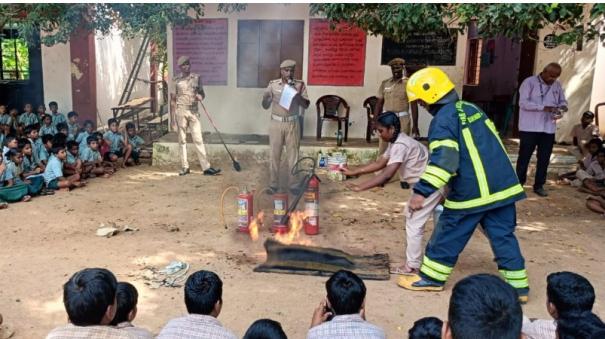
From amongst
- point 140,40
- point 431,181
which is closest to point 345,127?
point 431,181

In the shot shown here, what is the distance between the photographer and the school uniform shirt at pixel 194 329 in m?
2.61

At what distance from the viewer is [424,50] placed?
34.3 ft

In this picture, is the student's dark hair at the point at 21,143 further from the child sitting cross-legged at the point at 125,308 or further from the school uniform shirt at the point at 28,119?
the child sitting cross-legged at the point at 125,308

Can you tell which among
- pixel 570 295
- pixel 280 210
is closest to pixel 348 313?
pixel 570 295

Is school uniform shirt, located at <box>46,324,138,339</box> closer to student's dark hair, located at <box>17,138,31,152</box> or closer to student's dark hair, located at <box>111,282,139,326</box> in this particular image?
student's dark hair, located at <box>111,282,139,326</box>

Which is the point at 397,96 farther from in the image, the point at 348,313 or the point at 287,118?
the point at 348,313

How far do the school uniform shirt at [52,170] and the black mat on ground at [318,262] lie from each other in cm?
389

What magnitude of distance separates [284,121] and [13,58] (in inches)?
293

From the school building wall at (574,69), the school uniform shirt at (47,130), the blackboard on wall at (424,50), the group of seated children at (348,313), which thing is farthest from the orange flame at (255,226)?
the school building wall at (574,69)

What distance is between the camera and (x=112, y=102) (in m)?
13.3

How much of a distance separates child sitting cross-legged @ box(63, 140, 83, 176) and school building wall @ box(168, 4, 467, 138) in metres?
2.39

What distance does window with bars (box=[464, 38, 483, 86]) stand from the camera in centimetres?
1250

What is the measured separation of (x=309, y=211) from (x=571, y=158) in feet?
17.9

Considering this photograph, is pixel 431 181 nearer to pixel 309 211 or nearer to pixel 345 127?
pixel 309 211
